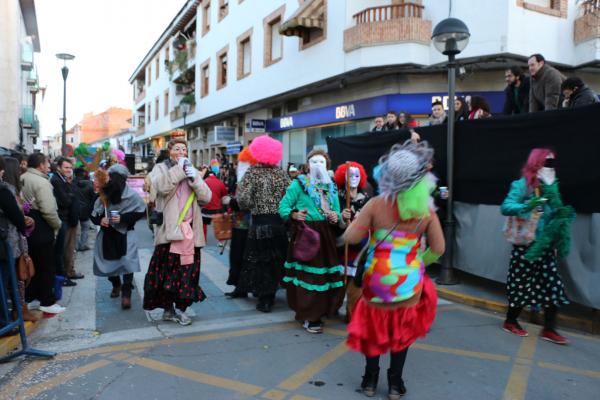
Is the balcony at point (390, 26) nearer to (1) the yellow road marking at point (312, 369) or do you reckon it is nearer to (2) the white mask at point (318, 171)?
(2) the white mask at point (318, 171)

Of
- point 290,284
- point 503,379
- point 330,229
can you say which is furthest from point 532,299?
point 290,284

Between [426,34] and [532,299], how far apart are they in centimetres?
1008

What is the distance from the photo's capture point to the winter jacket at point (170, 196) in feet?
15.6

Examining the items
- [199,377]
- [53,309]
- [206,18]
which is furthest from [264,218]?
[206,18]

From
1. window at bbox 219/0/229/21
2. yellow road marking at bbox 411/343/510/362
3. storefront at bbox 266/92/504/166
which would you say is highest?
window at bbox 219/0/229/21

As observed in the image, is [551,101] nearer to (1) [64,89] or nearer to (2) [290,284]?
(2) [290,284]

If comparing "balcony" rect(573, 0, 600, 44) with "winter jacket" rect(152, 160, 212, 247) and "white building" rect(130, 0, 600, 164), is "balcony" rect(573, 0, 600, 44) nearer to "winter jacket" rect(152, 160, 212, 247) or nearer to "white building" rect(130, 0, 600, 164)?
"white building" rect(130, 0, 600, 164)

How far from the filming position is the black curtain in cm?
489

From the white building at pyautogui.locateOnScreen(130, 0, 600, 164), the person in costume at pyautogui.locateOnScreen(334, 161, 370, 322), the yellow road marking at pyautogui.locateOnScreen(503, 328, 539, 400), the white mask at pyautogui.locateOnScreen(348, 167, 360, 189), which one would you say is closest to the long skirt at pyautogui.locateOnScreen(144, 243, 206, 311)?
the person in costume at pyautogui.locateOnScreen(334, 161, 370, 322)

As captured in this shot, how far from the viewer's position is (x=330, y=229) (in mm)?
5023

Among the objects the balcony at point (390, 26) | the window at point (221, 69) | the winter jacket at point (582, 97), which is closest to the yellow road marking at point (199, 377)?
the winter jacket at point (582, 97)

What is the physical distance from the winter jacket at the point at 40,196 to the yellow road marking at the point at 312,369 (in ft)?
10.0

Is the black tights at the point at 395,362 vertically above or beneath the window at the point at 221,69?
beneath

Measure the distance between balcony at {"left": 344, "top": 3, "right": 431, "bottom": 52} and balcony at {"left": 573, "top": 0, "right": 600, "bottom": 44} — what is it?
413 centimetres
